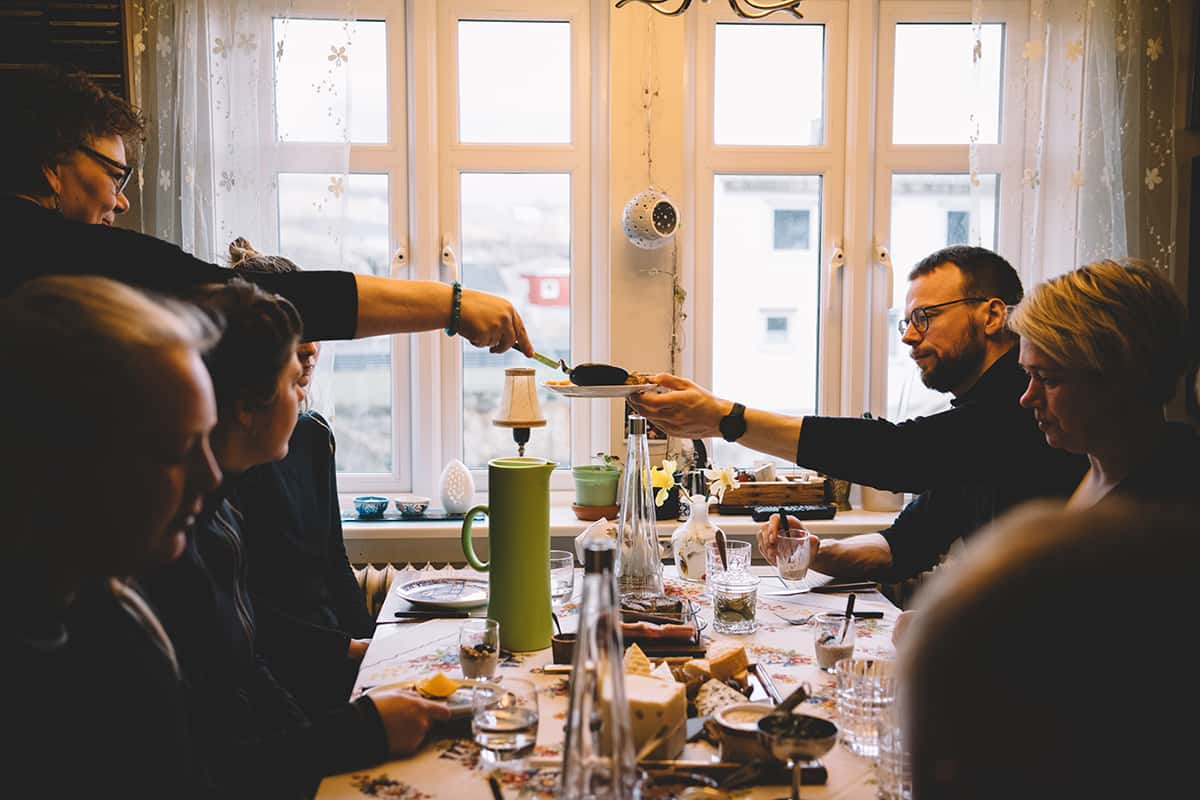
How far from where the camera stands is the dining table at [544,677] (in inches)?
46.7

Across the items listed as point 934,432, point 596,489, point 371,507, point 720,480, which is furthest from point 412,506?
point 934,432

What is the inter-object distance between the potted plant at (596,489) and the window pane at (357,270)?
73 cm

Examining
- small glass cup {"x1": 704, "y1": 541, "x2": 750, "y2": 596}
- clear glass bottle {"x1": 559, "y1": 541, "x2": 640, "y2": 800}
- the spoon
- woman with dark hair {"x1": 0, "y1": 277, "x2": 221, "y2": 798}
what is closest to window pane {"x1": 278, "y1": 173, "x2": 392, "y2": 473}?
the spoon

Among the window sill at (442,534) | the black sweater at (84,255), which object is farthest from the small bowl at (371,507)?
the black sweater at (84,255)

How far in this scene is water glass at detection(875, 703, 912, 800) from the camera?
1.12 metres

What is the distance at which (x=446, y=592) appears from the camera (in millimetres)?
2076

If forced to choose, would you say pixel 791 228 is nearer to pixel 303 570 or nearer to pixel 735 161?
pixel 735 161

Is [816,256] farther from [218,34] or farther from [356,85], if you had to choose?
[218,34]

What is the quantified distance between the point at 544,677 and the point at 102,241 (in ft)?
3.28

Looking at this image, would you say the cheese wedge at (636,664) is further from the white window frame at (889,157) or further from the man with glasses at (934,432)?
the white window frame at (889,157)

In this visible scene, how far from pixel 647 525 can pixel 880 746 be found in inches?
33.1

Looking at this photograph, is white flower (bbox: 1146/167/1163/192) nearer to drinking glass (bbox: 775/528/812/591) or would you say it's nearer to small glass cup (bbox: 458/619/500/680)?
drinking glass (bbox: 775/528/812/591)

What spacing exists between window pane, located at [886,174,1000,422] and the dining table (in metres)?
1.32

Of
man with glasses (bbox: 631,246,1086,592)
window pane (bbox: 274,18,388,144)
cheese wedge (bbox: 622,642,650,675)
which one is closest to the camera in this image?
cheese wedge (bbox: 622,642,650,675)
